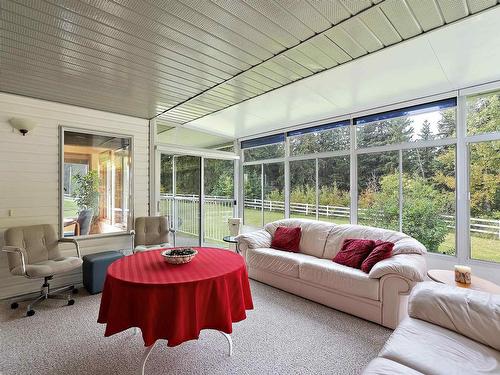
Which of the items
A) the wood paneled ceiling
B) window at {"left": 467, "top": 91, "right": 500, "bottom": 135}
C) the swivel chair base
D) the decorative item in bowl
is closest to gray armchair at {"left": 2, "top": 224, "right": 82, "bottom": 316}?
the swivel chair base

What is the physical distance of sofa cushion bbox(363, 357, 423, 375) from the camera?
1.32m

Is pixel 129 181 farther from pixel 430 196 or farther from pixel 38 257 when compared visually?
pixel 430 196

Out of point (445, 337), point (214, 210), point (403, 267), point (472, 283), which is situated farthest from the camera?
point (214, 210)

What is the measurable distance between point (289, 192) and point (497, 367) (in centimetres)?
430

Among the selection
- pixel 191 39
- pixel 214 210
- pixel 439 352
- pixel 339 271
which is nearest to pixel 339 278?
pixel 339 271

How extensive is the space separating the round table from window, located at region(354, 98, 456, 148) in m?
3.40

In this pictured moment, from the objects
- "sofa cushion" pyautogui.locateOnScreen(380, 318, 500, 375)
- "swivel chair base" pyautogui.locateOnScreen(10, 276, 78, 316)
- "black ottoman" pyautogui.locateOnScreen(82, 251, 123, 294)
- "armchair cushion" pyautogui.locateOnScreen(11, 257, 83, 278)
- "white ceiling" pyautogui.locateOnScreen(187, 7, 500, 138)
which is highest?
"white ceiling" pyautogui.locateOnScreen(187, 7, 500, 138)

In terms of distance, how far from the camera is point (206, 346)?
7.60 feet

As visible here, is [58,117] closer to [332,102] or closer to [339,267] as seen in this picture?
[332,102]

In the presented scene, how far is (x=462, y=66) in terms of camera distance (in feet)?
9.46

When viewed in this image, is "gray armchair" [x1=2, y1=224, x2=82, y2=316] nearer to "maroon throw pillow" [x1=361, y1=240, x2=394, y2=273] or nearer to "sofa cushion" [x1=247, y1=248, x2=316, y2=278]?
"sofa cushion" [x1=247, y1=248, x2=316, y2=278]

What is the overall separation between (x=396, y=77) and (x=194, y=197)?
400 centimetres

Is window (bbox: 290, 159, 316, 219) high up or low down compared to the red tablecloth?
up

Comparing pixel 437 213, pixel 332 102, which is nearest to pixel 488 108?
pixel 437 213
